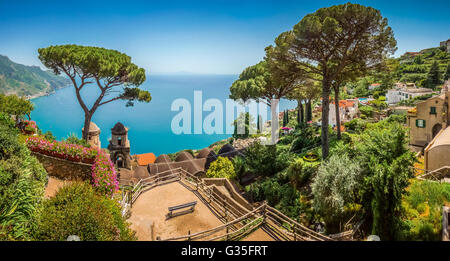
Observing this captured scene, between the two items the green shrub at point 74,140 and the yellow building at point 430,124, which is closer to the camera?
the yellow building at point 430,124

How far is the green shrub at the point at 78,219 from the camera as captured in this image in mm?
4441

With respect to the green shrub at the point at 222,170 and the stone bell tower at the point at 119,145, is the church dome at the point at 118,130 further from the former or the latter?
the green shrub at the point at 222,170

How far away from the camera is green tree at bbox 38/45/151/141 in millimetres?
14836

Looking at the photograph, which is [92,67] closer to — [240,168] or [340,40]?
[240,168]

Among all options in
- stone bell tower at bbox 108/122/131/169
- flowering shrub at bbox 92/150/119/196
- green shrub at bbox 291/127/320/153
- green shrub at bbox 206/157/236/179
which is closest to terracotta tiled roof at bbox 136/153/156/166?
stone bell tower at bbox 108/122/131/169

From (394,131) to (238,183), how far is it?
7.72 metres

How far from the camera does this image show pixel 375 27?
10945 millimetres

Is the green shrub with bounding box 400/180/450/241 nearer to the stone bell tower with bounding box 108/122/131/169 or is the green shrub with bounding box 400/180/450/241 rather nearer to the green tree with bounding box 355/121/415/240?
the green tree with bounding box 355/121/415/240

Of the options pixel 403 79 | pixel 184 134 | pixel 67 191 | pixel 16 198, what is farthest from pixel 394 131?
pixel 184 134

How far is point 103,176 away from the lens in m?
7.19

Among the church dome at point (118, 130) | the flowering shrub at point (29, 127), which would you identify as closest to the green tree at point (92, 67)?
the church dome at point (118, 130)

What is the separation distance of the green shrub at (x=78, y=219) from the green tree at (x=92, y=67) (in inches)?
469

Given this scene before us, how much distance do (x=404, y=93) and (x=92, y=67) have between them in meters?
29.0
